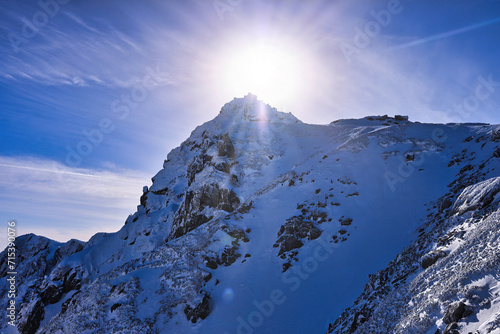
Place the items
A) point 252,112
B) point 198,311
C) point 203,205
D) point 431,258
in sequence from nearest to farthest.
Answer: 1. point 431,258
2. point 198,311
3. point 203,205
4. point 252,112

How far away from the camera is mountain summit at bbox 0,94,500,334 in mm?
16641

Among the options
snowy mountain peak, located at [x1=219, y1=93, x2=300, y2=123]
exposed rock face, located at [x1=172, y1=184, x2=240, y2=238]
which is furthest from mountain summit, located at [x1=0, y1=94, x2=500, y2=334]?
snowy mountain peak, located at [x1=219, y1=93, x2=300, y2=123]

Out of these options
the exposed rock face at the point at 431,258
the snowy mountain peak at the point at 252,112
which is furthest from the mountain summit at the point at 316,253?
the snowy mountain peak at the point at 252,112

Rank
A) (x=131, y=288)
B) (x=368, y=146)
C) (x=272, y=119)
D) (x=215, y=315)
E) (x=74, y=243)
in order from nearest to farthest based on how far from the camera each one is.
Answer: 1. (x=215, y=315)
2. (x=131, y=288)
3. (x=368, y=146)
4. (x=74, y=243)
5. (x=272, y=119)

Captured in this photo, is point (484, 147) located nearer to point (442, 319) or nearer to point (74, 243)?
point (442, 319)

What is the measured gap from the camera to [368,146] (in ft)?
189

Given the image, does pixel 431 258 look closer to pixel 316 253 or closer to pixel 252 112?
pixel 316 253

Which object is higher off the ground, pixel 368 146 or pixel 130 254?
pixel 130 254

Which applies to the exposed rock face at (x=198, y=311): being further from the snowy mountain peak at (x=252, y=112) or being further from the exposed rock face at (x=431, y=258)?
the snowy mountain peak at (x=252, y=112)

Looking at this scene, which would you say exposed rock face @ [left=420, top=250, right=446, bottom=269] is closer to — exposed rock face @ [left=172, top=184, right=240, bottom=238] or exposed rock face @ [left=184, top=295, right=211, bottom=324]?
exposed rock face @ [left=184, top=295, right=211, bottom=324]

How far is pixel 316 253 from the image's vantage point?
3328 cm

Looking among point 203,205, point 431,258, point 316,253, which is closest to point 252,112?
point 203,205

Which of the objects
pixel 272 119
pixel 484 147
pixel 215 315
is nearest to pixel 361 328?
pixel 215 315

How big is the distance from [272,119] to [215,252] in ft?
230
